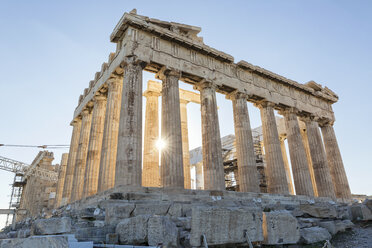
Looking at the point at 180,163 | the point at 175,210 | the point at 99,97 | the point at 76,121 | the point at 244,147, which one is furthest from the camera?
the point at 76,121

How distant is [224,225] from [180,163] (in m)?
9.91

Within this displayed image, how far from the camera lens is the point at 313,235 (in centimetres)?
892

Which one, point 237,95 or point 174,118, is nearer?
point 174,118

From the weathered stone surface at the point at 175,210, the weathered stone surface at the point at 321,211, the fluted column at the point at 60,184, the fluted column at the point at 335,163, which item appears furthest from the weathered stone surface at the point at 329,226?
the fluted column at the point at 60,184

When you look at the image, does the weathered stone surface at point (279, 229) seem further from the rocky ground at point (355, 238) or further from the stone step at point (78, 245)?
the stone step at point (78, 245)

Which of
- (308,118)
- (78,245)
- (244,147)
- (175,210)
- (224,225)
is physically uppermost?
(308,118)

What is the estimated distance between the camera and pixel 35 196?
4459cm

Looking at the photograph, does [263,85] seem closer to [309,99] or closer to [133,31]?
[309,99]

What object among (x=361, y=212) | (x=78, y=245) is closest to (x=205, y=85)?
(x=361, y=212)

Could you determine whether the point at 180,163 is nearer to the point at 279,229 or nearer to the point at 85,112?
the point at 279,229

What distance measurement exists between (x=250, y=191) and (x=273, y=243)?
11.8 metres

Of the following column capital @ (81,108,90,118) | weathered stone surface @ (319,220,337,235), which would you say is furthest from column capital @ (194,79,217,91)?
Answer: weathered stone surface @ (319,220,337,235)

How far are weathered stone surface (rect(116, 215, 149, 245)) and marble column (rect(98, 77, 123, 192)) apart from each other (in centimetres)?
1002

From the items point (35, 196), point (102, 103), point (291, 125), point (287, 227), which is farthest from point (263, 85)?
point (35, 196)
